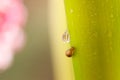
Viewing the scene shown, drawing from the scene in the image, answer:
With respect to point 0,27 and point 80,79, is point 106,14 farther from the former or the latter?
point 0,27

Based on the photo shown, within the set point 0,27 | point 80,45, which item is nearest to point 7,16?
point 0,27

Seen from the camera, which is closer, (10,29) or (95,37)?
(95,37)

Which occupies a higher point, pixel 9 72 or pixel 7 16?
pixel 7 16

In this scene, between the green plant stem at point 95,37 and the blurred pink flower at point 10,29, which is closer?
the green plant stem at point 95,37

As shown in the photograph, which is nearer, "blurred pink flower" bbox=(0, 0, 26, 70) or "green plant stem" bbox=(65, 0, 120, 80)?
"green plant stem" bbox=(65, 0, 120, 80)
